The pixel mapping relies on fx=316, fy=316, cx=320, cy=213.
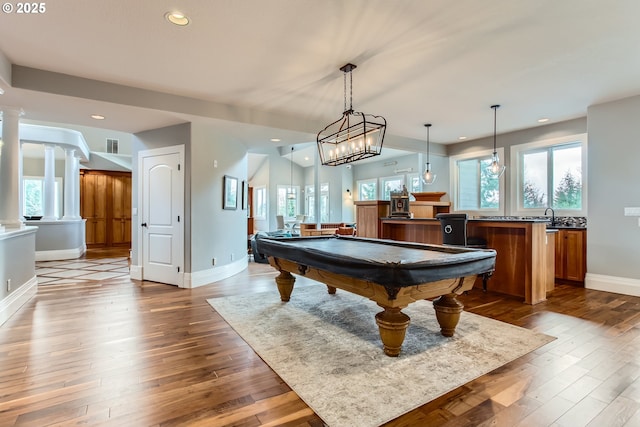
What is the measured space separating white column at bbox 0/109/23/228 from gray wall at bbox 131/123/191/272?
1465 millimetres

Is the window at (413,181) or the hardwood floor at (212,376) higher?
the window at (413,181)

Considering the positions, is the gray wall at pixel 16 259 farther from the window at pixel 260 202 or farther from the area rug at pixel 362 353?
the window at pixel 260 202

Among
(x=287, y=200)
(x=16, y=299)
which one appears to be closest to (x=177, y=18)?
(x=16, y=299)

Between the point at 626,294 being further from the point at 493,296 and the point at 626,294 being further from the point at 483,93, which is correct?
the point at 483,93

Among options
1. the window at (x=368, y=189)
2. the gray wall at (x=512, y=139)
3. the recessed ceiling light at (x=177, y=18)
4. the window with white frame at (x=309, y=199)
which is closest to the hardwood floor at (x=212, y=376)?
the recessed ceiling light at (x=177, y=18)

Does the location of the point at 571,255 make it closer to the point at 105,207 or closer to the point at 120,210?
the point at 120,210

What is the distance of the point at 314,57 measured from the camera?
3119mm

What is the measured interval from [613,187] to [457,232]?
7.80 feet

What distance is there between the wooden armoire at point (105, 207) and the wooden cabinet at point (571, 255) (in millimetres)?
11252

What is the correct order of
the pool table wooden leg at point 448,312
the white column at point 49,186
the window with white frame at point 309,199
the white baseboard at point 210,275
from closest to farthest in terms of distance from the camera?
the pool table wooden leg at point 448,312
the white baseboard at point 210,275
the white column at point 49,186
the window with white frame at point 309,199

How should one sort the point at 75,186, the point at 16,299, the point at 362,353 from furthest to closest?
the point at 75,186 → the point at 16,299 → the point at 362,353

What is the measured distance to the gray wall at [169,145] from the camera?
4.75 m

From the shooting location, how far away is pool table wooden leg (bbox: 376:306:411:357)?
234cm

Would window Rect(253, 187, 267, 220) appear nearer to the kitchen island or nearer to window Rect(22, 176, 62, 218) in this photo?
window Rect(22, 176, 62, 218)
